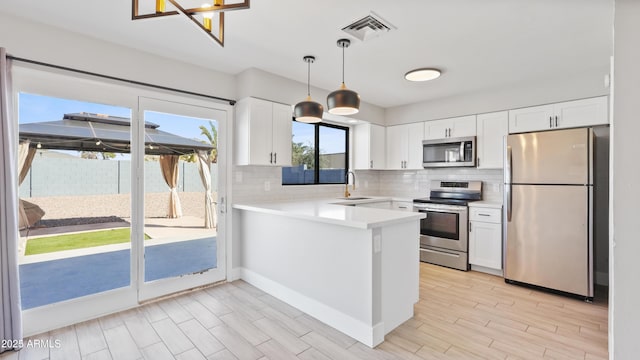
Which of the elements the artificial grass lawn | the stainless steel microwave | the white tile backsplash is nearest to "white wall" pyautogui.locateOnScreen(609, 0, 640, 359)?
the stainless steel microwave

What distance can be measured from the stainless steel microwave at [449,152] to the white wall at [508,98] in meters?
0.40

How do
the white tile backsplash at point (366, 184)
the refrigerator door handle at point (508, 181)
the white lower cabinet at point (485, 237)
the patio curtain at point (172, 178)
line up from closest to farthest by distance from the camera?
the patio curtain at point (172, 178)
the refrigerator door handle at point (508, 181)
the white tile backsplash at point (366, 184)
the white lower cabinet at point (485, 237)

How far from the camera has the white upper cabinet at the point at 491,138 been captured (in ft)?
13.3

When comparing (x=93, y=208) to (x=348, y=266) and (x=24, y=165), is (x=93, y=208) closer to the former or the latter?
(x=24, y=165)

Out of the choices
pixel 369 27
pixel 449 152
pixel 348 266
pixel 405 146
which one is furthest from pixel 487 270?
pixel 369 27

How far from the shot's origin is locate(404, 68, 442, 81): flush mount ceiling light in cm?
335

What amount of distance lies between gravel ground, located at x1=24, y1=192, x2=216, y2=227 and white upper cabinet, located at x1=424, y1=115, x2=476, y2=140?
3.64 metres

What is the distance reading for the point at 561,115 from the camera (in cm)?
361

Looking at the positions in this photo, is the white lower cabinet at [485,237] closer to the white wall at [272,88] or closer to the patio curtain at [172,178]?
the white wall at [272,88]

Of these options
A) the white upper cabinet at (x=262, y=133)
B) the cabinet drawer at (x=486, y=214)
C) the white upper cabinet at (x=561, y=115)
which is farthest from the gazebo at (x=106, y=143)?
the white upper cabinet at (x=561, y=115)

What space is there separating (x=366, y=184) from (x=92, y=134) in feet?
13.0

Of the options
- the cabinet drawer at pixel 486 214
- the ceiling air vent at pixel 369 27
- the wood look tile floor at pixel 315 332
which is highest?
the ceiling air vent at pixel 369 27

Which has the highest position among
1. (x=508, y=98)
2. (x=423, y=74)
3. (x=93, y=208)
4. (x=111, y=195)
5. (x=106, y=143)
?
(x=423, y=74)

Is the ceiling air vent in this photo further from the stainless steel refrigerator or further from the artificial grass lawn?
the artificial grass lawn
